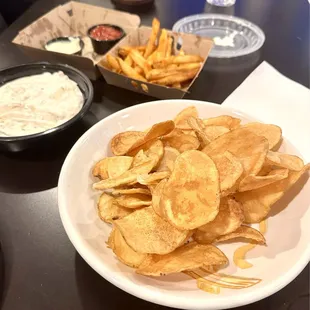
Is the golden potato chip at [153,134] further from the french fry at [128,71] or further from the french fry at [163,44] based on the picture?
the french fry at [163,44]

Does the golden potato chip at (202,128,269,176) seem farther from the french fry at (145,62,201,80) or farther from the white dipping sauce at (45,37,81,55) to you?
the white dipping sauce at (45,37,81,55)

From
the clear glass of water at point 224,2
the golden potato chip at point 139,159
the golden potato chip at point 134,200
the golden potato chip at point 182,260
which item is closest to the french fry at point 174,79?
the golden potato chip at point 139,159

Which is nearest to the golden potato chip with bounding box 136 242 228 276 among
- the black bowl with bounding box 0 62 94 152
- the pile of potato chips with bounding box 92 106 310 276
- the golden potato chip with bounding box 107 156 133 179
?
the pile of potato chips with bounding box 92 106 310 276

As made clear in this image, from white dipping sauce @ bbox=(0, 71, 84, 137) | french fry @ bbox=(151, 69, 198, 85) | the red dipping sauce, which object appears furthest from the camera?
the red dipping sauce

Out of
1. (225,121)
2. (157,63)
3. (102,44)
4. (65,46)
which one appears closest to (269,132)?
(225,121)

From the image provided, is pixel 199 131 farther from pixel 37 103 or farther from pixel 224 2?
pixel 224 2

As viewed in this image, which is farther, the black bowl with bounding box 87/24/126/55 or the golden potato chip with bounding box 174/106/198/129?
the black bowl with bounding box 87/24/126/55
